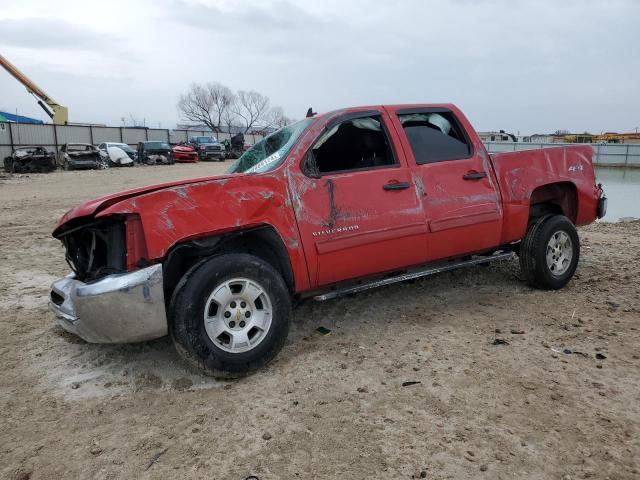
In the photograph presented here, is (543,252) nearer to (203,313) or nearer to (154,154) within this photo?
(203,313)

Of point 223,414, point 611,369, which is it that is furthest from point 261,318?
point 611,369

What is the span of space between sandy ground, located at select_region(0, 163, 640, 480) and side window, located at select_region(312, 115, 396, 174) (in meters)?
1.34

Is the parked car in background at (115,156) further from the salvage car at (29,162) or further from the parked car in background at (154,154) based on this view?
the salvage car at (29,162)

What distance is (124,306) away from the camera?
116 inches

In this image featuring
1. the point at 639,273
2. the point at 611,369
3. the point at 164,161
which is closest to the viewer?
the point at 611,369

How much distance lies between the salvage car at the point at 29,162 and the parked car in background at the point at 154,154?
257 inches

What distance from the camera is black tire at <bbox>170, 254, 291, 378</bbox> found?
3037 mm

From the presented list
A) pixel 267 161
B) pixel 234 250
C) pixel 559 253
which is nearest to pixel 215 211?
pixel 234 250

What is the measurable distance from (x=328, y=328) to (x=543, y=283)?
2.21 metres

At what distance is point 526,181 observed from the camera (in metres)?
4.59

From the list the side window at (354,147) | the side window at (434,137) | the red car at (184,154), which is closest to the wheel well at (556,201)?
the side window at (434,137)

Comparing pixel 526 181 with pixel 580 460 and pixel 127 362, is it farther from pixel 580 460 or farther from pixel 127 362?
pixel 127 362

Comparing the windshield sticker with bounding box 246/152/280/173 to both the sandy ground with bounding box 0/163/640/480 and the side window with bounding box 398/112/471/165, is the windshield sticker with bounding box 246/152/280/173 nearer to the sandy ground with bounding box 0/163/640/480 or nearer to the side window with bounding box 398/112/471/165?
the side window with bounding box 398/112/471/165

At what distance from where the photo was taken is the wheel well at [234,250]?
334 centimetres
